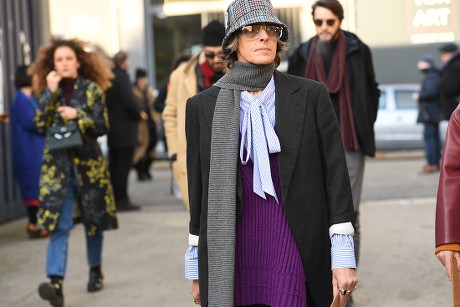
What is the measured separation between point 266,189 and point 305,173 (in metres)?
0.15

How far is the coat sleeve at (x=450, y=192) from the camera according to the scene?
335cm

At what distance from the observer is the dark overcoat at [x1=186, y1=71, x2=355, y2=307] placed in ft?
10.7

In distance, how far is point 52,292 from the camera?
19.9ft

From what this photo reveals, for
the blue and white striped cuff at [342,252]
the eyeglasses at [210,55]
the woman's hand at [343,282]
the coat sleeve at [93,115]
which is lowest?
the woman's hand at [343,282]

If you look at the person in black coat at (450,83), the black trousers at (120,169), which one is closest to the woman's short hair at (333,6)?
the black trousers at (120,169)

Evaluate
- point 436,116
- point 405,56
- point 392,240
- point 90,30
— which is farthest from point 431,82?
point 90,30

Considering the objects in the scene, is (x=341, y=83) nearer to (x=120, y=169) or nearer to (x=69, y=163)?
(x=69, y=163)

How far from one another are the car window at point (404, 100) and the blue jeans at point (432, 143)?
12.1 feet

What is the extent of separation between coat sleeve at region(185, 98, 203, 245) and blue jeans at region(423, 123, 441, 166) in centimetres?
1067

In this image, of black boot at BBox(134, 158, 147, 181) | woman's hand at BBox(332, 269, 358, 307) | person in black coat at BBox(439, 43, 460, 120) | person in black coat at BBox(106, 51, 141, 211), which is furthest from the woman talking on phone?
black boot at BBox(134, 158, 147, 181)

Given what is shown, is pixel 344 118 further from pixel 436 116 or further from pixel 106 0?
pixel 106 0

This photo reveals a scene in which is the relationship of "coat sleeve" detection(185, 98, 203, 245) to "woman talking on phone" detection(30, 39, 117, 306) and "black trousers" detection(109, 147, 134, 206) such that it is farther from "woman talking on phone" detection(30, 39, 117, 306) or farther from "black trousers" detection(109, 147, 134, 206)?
"black trousers" detection(109, 147, 134, 206)

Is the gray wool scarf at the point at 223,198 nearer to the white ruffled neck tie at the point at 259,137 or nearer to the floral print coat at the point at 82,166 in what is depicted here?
the white ruffled neck tie at the point at 259,137

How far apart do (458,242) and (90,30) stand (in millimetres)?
18543
